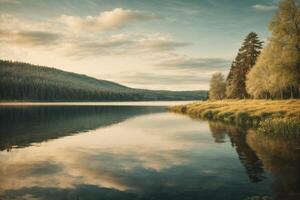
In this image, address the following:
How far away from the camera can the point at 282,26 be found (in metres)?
53.1

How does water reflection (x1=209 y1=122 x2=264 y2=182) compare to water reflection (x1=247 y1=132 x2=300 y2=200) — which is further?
water reflection (x1=209 y1=122 x2=264 y2=182)

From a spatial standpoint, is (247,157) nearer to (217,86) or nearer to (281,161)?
(281,161)

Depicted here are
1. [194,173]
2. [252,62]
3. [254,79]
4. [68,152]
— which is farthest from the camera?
[252,62]

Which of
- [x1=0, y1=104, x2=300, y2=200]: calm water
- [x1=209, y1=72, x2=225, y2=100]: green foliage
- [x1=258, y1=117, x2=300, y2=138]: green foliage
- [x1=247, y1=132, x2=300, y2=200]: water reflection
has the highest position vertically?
[x1=209, y1=72, x2=225, y2=100]: green foliage

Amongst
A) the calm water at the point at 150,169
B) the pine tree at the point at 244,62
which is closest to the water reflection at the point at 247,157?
the calm water at the point at 150,169

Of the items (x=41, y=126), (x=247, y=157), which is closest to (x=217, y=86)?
(x=41, y=126)

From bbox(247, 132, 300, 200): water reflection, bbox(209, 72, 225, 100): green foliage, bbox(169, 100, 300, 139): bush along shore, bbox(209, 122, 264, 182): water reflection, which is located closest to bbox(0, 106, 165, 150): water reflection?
bbox(209, 122, 264, 182): water reflection

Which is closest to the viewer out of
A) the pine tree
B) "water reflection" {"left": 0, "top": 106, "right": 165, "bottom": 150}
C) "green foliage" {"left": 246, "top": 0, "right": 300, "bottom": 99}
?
"water reflection" {"left": 0, "top": 106, "right": 165, "bottom": 150}

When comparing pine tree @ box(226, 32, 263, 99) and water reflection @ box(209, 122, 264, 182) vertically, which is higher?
pine tree @ box(226, 32, 263, 99)

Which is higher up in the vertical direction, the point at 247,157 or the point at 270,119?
the point at 270,119

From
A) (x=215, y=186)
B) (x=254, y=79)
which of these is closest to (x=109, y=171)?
(x=215, y=186)

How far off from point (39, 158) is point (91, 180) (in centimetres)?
810

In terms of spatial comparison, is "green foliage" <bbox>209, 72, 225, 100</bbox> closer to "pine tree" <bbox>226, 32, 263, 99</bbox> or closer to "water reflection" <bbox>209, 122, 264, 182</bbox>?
"pine tree" <bbox>226, 32, 263, 99</bbox>

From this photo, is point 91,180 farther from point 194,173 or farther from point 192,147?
point 192,147
